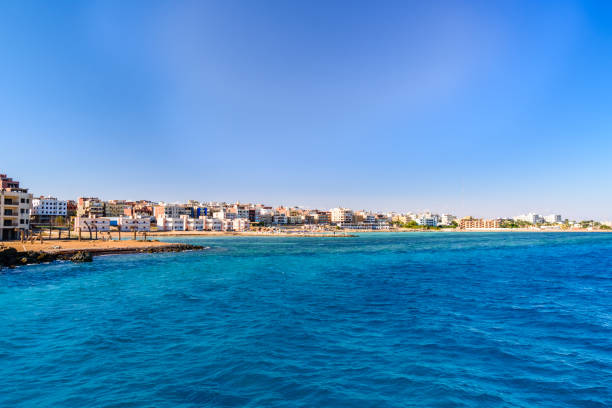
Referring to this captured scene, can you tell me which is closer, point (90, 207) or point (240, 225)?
point (90, 207)

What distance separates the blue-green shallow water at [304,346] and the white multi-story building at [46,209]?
370 ft

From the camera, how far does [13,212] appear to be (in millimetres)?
51312

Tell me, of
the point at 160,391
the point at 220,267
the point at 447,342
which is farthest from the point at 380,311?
the point at 220,267

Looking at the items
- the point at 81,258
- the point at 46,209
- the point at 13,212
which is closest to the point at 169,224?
the point at 46,209

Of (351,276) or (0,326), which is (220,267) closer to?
(351,276)

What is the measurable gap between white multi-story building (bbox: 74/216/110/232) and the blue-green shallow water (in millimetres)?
70536

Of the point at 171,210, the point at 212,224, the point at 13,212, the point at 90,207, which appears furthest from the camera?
the point at 171,210

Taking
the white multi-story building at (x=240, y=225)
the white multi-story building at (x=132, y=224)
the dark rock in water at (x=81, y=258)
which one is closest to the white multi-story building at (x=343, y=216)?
the white multi-story building at (x=240, y=225)

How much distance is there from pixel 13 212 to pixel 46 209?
75.6 m

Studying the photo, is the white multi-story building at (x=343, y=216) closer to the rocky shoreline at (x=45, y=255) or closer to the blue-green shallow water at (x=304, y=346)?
the rocky shoreline at (x=45, y=255)

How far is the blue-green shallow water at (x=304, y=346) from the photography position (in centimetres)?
791

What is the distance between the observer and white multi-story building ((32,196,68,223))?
111 metres

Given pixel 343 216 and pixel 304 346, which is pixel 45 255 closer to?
pixel 304 346

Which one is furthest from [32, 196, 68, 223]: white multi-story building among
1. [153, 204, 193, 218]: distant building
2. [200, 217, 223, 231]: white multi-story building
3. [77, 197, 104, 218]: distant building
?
[200, 217, 223, 231]: white multi-story building
